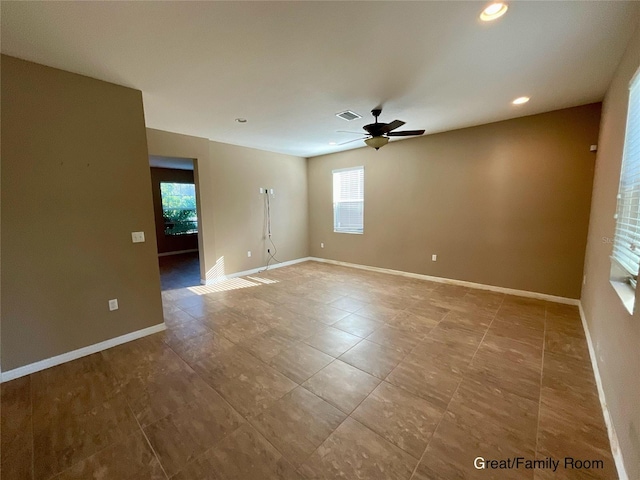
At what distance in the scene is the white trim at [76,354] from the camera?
2215mm

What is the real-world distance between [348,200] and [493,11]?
14.5ft

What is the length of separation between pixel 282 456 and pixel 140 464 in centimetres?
81

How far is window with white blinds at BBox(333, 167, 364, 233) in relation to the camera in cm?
580

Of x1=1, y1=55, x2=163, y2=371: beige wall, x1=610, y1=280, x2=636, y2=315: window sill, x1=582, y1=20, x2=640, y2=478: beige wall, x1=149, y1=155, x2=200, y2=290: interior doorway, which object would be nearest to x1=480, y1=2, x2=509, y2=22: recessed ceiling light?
x1=582, y1=20, x2=640, y2=478: beige wall

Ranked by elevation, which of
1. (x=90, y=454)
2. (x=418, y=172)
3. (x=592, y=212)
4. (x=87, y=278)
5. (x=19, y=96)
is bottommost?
(x=90, y=454)

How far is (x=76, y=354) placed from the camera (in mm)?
2490

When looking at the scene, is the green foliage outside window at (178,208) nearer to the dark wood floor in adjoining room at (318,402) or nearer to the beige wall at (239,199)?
→ the beige wall at (239,199)

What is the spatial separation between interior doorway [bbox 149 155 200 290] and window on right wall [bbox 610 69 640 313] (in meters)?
7.45

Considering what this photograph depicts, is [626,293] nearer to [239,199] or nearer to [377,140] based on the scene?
[377,140]

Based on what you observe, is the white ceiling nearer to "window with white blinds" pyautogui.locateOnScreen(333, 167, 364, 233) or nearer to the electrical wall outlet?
the electrical wall outlet

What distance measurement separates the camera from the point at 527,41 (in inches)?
77.3

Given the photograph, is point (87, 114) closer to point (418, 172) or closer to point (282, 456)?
point (282, 456)

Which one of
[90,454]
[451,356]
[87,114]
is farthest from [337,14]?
[90,454]

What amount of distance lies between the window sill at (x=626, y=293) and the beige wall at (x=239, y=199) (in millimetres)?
5200
